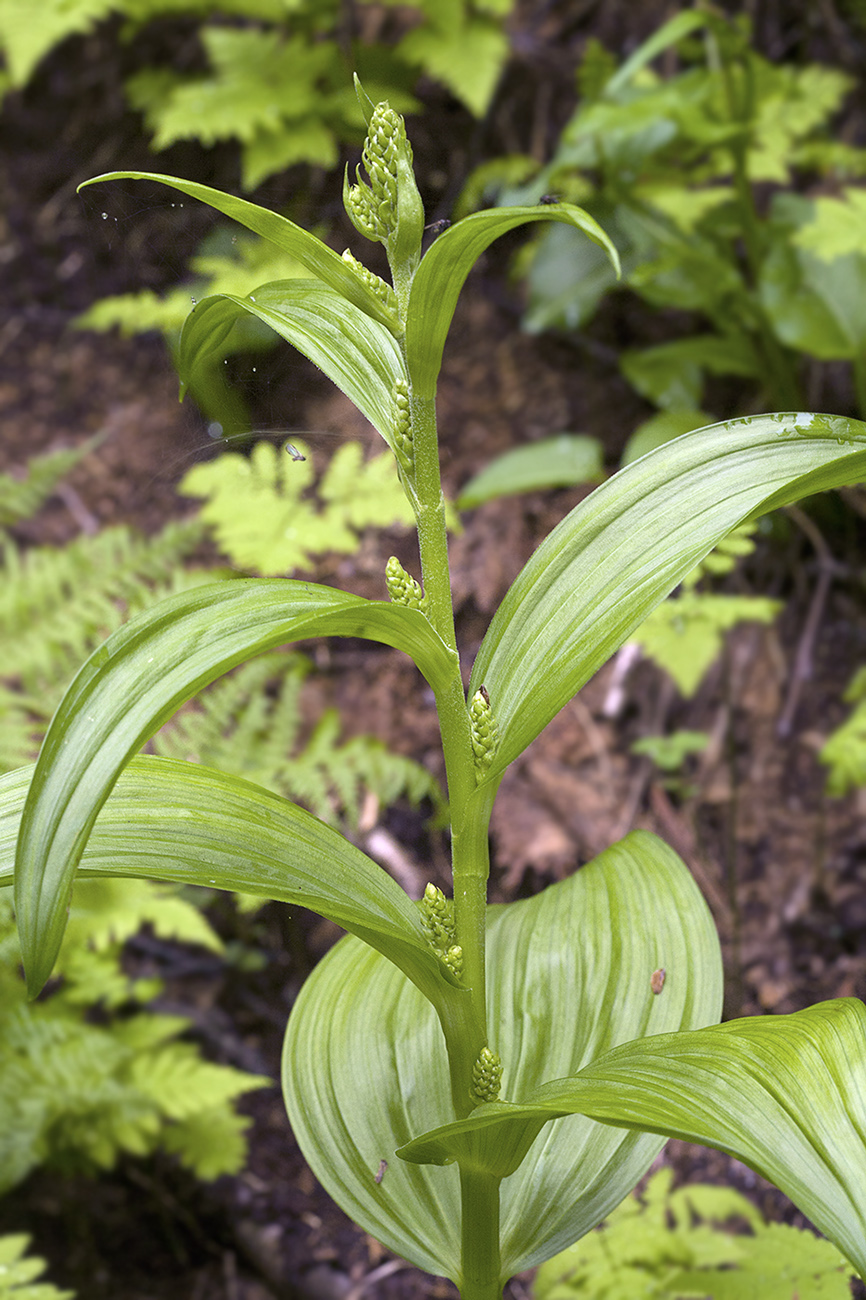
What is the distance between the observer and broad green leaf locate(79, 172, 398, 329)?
0.55 meters

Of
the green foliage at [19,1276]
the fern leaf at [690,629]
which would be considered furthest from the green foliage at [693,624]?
the green foliage at [19,1276]

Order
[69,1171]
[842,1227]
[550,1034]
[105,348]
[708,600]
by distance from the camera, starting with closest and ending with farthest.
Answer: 1. [842,1227]
2. [550,1034]
3. [69,1171]
4. [708,600]
5. [105,348]

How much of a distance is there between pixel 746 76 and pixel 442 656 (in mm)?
1746

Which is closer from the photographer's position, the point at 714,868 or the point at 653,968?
the point at 653,968

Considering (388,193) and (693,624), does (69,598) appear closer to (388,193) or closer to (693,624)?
(693,624)

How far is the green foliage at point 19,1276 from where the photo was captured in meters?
1.00

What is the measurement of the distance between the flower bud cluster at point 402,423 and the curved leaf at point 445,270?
0.05 feet

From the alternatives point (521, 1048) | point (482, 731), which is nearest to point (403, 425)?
point (482, 731)

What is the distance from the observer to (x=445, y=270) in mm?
587

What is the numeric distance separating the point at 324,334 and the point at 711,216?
1.72 m

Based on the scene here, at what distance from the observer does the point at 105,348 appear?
3.28 m

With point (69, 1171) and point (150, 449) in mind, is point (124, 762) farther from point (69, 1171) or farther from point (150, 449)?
point (150, 449)

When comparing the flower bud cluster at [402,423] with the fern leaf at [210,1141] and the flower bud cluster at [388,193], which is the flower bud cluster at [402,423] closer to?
the flower bud cluster at [388,193]

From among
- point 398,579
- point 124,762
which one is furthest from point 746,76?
point 124,762
